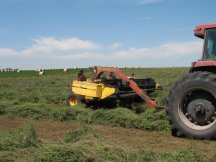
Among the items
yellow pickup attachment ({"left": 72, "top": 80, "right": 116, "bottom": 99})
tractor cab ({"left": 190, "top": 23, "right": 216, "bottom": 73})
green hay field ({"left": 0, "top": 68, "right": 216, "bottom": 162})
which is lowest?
green hay field ({"left": 0, "top": 68, "right": 216, "bottom": 162})

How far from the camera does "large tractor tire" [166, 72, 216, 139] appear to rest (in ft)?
25.1

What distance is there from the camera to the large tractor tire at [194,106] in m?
7.66

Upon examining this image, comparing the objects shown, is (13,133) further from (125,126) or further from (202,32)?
(202,32)

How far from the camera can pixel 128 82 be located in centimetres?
1196

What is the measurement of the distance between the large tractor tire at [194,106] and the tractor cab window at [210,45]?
514 millimetres

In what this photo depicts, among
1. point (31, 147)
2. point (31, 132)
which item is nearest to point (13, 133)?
point (31, 132)

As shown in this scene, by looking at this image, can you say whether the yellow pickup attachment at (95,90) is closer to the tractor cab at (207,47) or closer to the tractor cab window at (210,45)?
the tractor cab at (207,47)

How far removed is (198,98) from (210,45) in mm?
1082

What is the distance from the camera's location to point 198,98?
8.02 m

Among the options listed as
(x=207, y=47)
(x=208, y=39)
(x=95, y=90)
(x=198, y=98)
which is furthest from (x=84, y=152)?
(x=95, y=90)

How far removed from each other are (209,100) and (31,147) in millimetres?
3504

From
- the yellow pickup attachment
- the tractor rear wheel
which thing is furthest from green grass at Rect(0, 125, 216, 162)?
the tractor rear wheel

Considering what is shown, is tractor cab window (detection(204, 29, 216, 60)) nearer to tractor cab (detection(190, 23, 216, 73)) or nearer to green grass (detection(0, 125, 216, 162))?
tractor cab (detection(190, 23, 216, 73))

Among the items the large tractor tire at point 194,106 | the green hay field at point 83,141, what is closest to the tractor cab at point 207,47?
the large tractor tire at point 194,106
